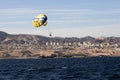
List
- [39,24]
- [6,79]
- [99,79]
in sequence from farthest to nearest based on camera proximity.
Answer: [39,24]
[6,79]
[99,79]

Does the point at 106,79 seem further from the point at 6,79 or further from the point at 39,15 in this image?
the point at 39,15

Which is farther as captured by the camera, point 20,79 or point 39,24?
point 39,24

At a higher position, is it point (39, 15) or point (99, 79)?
point (39, 15)

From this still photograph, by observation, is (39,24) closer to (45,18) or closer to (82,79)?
(45,18)

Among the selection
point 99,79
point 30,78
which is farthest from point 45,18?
point 99,79

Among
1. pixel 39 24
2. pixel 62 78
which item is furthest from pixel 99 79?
pixel 39 24

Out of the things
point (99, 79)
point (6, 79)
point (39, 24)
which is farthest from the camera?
point (39, 24)
